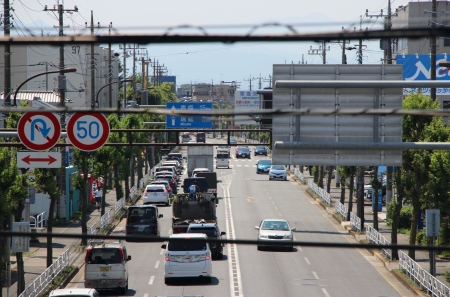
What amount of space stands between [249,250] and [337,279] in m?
7.74

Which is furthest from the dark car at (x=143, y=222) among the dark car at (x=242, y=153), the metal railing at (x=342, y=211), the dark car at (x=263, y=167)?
the dark car at (x=242, y=153)

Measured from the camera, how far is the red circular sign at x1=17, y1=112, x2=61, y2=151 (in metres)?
17.9

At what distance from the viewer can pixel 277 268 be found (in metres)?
28.8

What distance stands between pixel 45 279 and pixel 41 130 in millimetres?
7754

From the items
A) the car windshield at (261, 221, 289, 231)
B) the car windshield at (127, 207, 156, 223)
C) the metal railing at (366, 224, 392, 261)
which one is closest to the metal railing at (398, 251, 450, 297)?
the metal railing at (366, 224, 392, 261)

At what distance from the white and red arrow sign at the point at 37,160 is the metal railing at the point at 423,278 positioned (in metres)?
12.0

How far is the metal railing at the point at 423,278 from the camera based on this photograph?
2209 cm

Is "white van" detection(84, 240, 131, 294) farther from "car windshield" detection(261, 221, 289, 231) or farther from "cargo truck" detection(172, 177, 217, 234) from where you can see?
"cargo truck" detection(172, 177, 217, 234)

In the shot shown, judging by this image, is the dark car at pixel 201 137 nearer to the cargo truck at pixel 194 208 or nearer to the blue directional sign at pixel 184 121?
the blue directional sign at pixel 184 121

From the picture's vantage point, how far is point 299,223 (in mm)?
41594

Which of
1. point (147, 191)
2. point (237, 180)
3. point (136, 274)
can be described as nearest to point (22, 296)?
point (136, 274)

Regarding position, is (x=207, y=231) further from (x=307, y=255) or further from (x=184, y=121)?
(x=184, y=121)

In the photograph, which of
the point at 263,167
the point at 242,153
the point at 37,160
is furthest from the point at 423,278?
the point at 242,153

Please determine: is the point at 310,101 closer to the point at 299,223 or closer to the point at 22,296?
the point at 22,296
